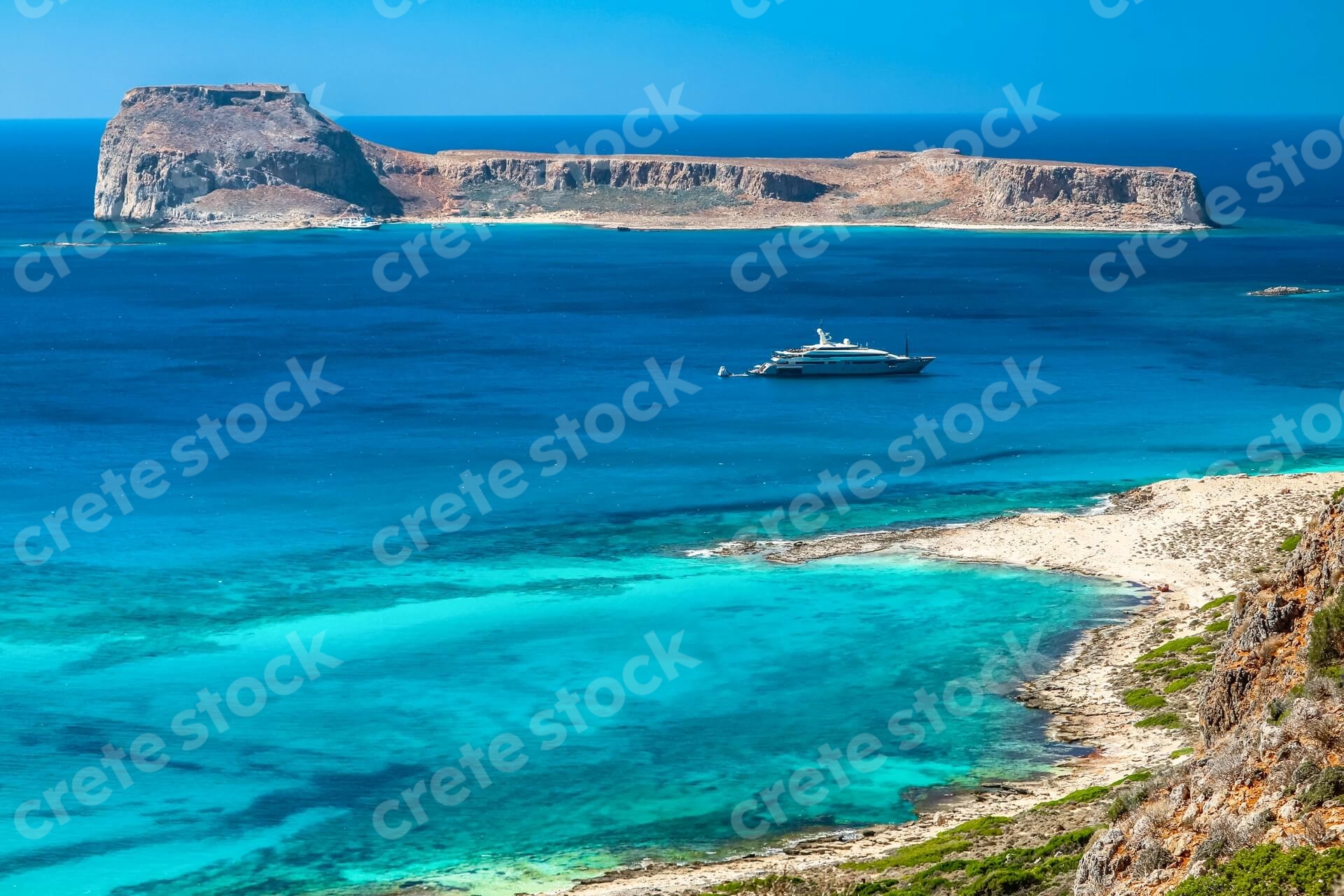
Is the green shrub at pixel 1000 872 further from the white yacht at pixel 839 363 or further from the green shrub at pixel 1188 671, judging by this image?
Answer: the white yacht at pixel 839 363

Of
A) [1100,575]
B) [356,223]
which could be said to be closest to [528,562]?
[1100,575]

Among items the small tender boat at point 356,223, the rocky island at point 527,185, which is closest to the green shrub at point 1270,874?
the rocky island at point 527,185

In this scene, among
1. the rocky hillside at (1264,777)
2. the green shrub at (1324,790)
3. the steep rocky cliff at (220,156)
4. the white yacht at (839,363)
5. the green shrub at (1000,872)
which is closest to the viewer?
the rocky hillside at (1264,777)

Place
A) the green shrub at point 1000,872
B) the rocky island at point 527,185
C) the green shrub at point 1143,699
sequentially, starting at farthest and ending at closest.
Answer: the rocky island at point 527,185 < the green shrub at point 1143,699 < the green shrub at point 1000,872

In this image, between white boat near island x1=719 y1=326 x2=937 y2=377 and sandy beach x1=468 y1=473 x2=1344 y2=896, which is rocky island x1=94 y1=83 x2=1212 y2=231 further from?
sandy beach x1=468 y1=473 x2=1344 y2=896

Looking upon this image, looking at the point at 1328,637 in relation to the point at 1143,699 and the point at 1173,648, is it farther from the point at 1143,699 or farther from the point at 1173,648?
the point at 1173,648

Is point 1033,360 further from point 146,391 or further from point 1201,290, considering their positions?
point 146,391
